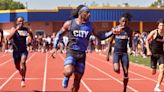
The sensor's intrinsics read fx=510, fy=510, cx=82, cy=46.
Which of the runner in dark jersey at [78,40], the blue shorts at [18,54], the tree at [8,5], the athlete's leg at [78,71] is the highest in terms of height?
the runner in dark jersey at [78,40]

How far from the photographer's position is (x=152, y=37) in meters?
12.8

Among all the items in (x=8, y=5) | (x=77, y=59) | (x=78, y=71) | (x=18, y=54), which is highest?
(x=77, y=59)

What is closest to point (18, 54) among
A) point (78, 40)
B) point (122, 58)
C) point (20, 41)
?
point (20, 41)

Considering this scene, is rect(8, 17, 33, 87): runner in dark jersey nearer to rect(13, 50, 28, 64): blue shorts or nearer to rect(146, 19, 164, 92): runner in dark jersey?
rect(13, 50, 28, 64): blue shorts

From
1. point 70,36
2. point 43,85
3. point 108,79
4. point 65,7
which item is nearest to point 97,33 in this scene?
point 70,36

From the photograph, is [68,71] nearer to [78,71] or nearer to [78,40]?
[78,71]

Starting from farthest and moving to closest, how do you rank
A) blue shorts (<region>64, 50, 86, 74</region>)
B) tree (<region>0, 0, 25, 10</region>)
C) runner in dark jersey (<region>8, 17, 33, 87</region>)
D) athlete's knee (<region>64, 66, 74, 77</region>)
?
tree (<region>0, 0, 25, 10</region>)
runner in dark jersey (<region>8, 17, 33, 87</region>)
blue shorts (<region>64, 50, 86, 74</region>)
athlete's knee (<region>64, 66, 74, 77</region>)

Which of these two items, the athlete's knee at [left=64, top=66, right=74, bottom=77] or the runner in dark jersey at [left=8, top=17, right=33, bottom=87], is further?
the runner in dark jersey at [left=8, top=17, right=33, bottom=87]

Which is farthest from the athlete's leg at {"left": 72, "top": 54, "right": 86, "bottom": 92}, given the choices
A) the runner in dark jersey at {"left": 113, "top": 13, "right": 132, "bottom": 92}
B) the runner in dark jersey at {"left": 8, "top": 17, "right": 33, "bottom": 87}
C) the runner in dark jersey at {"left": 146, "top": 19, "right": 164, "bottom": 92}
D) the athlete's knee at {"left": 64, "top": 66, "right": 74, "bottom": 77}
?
the runner in dark jersey at {"left": 8, "top": 17, "right": 33, "bottom": 87}

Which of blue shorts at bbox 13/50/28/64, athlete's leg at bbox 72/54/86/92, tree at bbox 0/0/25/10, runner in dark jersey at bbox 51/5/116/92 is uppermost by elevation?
runner in dark jersey at bbox 51/5/116/92

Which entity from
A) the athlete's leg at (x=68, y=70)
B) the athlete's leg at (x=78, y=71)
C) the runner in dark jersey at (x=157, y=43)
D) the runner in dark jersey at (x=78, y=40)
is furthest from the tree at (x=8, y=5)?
the athlete's leg at (x=68, y=70)

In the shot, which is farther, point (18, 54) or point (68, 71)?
point (18, 54)

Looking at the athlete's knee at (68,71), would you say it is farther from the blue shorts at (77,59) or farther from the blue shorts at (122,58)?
the blue shorts at (122,58)

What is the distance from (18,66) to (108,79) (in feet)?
14.1
